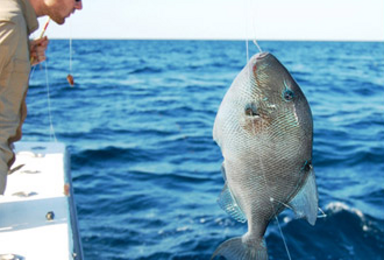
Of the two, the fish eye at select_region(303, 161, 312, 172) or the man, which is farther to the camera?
the man

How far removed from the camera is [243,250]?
5.95 ft

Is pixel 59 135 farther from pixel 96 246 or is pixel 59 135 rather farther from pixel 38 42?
pixel 38 42

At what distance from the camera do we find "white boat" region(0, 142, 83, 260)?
2791mm

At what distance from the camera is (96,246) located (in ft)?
17.1

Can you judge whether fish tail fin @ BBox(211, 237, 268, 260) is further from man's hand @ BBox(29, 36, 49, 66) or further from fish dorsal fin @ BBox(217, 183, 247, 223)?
man's hand @ BBox(29, 36, 49, 66)

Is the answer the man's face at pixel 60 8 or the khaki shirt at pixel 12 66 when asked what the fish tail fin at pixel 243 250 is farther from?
the man's face at pixel 60 8

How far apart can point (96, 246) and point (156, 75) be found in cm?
1922

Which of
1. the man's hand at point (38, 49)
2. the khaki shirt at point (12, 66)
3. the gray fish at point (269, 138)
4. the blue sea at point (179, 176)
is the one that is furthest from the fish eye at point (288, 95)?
the blue sea at point (179, 176)

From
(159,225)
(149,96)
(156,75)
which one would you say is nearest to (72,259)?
(159,225)

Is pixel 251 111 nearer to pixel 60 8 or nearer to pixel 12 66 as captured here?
pixel 12 66

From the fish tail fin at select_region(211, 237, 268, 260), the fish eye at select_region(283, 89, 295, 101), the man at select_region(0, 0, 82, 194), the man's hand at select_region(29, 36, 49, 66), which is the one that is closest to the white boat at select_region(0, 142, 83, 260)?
the man at select_region(0, 0, 82, 194)

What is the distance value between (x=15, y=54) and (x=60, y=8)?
437 mm

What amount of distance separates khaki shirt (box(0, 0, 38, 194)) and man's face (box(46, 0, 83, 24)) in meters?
0.17

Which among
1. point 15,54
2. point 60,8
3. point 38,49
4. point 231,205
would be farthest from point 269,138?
point 38,49
